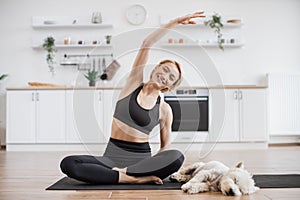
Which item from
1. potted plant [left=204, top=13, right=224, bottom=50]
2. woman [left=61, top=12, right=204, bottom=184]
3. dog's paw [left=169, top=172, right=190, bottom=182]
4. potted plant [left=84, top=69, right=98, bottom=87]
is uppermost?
potted plant [left=204, top=13, right=224, bottom=50]

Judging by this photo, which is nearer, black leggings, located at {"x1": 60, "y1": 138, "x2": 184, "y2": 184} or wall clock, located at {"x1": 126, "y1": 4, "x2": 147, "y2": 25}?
black leggings, located at {"x1": 60, "y1": 138, "x2": 184, "y2": 184}

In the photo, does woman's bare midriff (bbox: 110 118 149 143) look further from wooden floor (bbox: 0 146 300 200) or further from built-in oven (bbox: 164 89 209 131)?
wooden floor (bbox: 0 146 300 200)

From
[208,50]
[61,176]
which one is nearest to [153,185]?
[61,176]

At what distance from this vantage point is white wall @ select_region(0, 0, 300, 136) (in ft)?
20.6

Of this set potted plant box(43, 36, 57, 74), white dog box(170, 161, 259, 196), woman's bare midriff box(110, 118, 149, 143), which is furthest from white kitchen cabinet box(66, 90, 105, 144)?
potted plant box(43, 36, 57, 74)

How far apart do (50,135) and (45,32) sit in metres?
1.51

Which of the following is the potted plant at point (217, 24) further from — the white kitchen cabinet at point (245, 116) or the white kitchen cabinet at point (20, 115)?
the white kitchen cabinet at point (20, 115)

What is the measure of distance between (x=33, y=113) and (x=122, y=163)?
3.31 metres

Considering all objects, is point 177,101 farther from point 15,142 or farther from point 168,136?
point 15,142

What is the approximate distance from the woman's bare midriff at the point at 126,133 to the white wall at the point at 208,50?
373cm

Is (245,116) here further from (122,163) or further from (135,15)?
(122,163)

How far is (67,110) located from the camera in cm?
576

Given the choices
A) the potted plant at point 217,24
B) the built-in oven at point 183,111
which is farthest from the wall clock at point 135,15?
the built-in oven at point 183,111

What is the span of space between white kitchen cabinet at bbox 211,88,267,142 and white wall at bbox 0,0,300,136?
0.53 m
